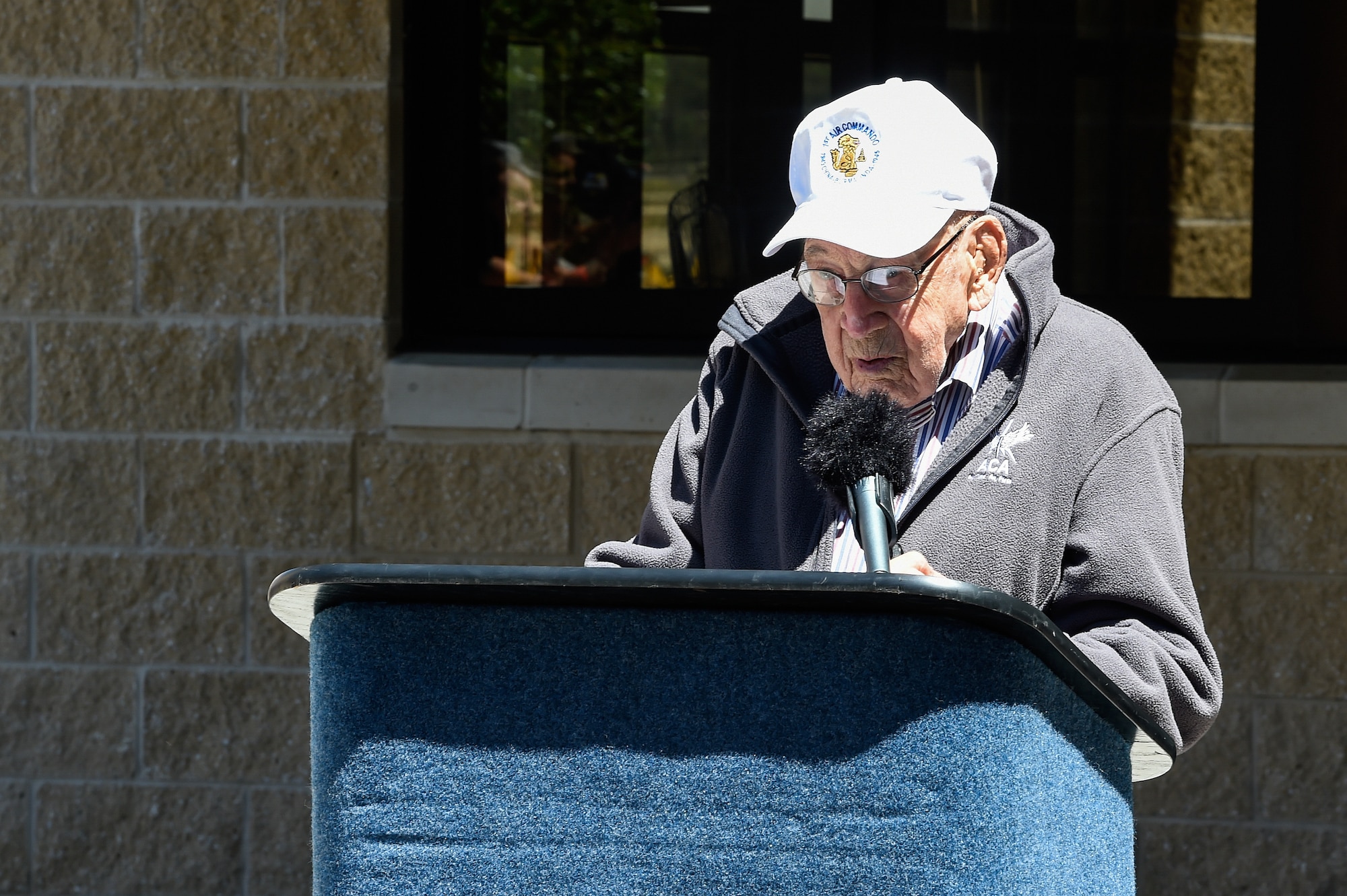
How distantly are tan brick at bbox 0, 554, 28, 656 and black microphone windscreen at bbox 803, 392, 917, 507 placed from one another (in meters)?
2.84

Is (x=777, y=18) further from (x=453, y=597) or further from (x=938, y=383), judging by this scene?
(x=453, y=597)

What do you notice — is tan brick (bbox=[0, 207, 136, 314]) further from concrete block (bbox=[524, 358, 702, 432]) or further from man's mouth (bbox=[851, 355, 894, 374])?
man's mouth (bbox=[851, 355, 894, 374])

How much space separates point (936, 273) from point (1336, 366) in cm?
228

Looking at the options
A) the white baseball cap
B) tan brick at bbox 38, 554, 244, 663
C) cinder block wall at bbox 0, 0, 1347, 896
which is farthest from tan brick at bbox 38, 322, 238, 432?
the white baseball cap

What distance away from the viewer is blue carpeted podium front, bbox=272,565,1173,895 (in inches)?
37.8

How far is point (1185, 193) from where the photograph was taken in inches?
143

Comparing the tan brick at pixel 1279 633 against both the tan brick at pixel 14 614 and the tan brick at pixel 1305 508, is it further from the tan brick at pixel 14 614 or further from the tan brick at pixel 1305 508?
the tan brick at pixel 14 614

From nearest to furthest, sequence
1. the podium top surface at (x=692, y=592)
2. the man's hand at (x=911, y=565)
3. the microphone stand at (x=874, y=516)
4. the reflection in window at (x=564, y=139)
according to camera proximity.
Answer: the podium top surface at (x=692, y=592) < the microphone stand at (x=874, y=516) < the man's hand at (x=911, y=565) < the reflection in window at (x=564, y=139)

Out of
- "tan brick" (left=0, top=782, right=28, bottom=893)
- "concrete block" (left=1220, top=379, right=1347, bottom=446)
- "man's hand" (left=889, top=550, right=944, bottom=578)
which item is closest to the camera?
"man's hand" (left=889, top=550, right=944, bottom=578)

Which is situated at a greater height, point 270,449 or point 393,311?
point 393,311

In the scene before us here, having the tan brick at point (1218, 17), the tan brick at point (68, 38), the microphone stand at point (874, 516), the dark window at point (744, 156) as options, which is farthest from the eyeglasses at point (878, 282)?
the tan brick at point (68, 38)

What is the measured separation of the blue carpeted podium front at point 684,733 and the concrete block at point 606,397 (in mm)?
2401

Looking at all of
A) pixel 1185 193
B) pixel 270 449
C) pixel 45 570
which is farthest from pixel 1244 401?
pixel 45 570

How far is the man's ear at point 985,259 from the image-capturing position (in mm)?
1700
